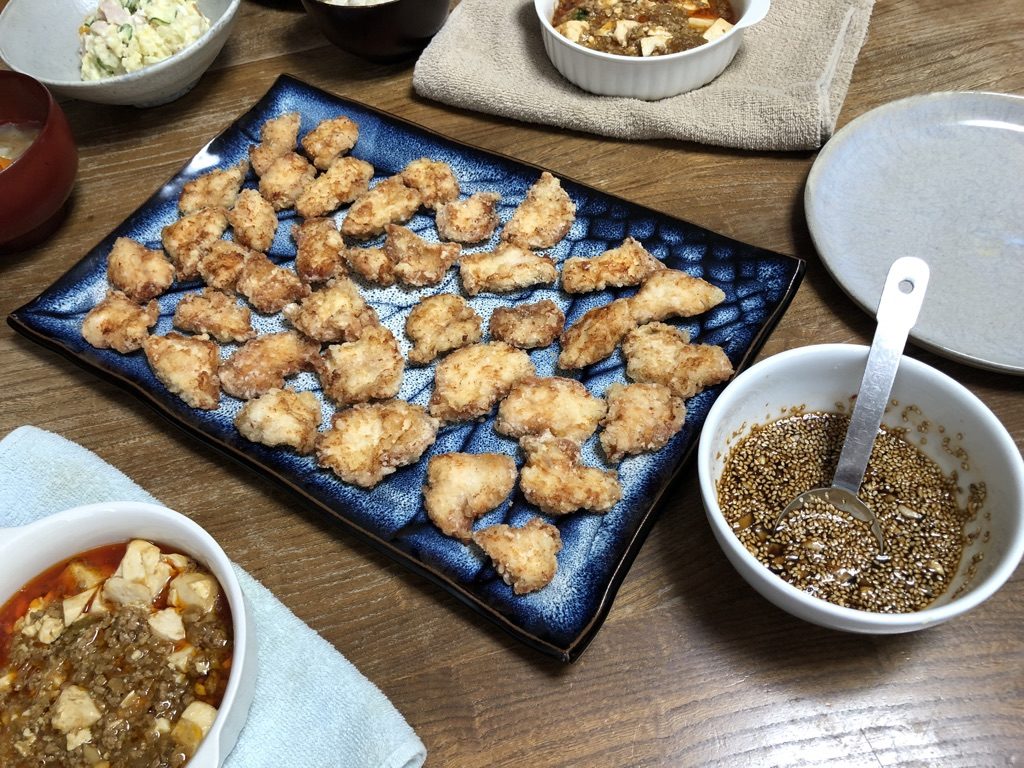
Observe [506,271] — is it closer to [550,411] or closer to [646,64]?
[550,411]

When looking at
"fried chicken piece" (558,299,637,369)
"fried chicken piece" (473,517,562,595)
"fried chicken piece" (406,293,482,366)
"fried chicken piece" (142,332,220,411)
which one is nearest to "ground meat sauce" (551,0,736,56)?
"fried chicken piece" (558,299,637,369)

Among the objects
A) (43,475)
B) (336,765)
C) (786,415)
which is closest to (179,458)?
(43,475)

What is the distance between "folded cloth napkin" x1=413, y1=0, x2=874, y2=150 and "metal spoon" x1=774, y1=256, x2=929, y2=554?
3.87ft

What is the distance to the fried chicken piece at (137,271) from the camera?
8.02 feet

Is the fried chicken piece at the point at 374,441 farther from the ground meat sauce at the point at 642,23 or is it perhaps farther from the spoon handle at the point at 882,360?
the ground meat sauce at the point at 642,23

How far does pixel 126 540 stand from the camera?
172cm

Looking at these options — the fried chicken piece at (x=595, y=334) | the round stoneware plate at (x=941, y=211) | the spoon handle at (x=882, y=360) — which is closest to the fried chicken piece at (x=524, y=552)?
the fried chicken piece at (x=595, y=334)

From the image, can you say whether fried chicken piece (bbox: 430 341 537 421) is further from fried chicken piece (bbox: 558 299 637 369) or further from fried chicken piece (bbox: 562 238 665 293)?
fried chicken piece (bbox: 562 238 665 293)

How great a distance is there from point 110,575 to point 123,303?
991 millimetres

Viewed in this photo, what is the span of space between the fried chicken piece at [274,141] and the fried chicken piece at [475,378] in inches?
43.4

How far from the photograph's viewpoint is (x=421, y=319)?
228cm

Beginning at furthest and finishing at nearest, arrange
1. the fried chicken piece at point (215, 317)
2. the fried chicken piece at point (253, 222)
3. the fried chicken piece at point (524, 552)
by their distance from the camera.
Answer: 1. the fried chicken piece at point (253, 222)
2. the fried chicken piece at point (215, 317)
3. the fried chicken piece at point (524, 552)

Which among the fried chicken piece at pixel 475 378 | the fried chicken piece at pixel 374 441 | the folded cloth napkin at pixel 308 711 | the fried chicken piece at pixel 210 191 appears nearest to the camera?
the folded cloth napkin at pixel 308 711

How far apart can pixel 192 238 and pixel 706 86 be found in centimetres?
189
